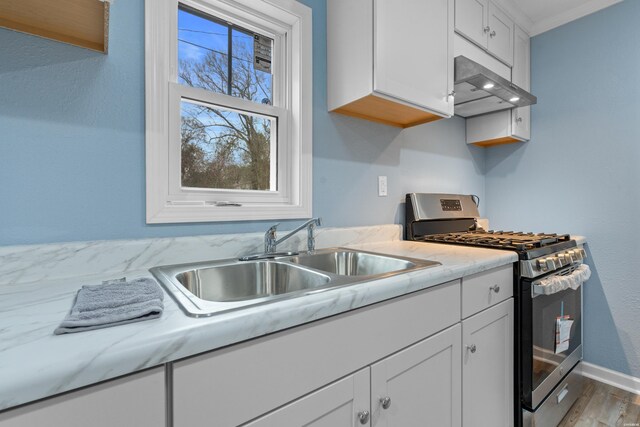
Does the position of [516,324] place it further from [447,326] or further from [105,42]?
[105,42]

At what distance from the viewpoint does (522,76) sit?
7.73 ft

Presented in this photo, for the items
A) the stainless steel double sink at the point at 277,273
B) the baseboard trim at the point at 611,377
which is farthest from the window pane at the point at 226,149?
the baseboard trim at the point at 611,377

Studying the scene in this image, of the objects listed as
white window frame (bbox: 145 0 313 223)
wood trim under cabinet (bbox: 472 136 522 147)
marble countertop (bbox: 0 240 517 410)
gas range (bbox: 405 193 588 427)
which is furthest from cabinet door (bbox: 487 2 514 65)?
marble countertop (bbox: 0 240 517 410)

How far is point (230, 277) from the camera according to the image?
1.15m

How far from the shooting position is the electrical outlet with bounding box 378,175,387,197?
1.86 m

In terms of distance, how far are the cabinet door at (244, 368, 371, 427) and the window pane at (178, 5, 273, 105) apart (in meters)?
1.26

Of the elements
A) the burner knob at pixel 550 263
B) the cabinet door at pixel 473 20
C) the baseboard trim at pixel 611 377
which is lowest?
the baseboard trim at pixel 611 377

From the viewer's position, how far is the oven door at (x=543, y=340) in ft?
4.55

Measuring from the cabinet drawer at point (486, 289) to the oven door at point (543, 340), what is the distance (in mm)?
100

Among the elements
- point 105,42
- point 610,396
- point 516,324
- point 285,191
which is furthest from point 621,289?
point 105,42

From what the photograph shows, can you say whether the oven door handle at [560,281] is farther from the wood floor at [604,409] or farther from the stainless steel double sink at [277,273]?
the wood floor at [604,409]

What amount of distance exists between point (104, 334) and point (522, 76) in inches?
116

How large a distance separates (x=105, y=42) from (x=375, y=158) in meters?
1.36

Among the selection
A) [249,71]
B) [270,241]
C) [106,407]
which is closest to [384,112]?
[249,71]
